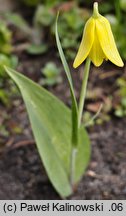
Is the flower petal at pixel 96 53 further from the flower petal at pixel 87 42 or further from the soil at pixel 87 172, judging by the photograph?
the soil at pixel 87 172

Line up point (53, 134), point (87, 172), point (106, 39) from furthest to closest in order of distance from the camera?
point (87, 172) < point (53, 134) < point (106, 39)

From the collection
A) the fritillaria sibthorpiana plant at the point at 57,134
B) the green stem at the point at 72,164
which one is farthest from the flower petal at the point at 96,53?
the green stem at the point at 72,164

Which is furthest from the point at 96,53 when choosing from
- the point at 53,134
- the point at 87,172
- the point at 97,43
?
the point at 87,172

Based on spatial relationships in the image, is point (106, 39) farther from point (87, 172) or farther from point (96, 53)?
point (87, 172)

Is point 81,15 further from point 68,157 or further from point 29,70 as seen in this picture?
point 68,157

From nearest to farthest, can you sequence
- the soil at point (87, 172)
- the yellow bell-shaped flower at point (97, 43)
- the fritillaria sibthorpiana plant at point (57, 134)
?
the yellow bell-shaped flower at point (97, 43) → the fritillaria sibthorpiana plant at point (57, 134) → the soil at point (87, 172)

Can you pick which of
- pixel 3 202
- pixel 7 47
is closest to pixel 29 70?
pixel 7 47

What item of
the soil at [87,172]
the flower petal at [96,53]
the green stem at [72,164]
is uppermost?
the flower petal at [96,53]
